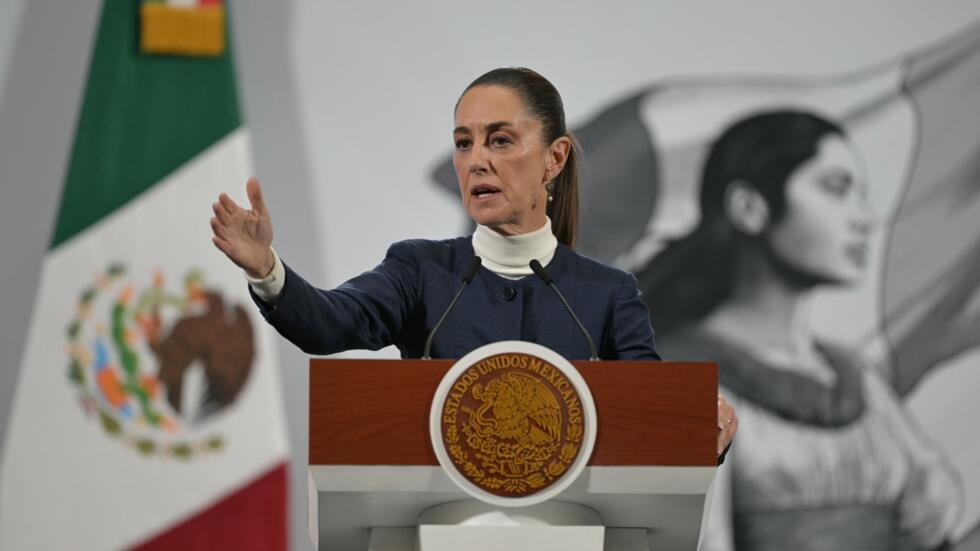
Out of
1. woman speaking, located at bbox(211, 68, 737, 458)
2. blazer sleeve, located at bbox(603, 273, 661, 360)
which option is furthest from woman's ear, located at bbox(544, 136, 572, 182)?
blazer sleeve, located at bbox(603, 273, 661, 360)

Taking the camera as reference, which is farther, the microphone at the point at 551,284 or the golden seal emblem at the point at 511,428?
the microphone at the point at 551,284

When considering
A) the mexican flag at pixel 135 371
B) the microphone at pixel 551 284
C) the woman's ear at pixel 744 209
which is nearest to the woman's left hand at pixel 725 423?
the microphone at pixel 551 284

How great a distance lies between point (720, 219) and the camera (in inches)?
169

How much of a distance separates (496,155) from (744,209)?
2.21 metres

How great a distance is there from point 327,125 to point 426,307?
1835 mm

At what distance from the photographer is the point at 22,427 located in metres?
3.77

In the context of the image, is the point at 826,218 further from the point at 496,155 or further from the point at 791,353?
the point at 496,155

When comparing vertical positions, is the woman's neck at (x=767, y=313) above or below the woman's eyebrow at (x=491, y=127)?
below

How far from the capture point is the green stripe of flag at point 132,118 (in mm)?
3898

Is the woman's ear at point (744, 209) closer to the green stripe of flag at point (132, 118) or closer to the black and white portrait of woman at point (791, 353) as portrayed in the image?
the black and white portrait of woman at point (791, 353)

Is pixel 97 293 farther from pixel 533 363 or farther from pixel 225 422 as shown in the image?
pixel 533 363

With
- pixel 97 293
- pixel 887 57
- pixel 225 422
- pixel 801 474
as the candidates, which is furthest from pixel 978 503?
pixel 97 293

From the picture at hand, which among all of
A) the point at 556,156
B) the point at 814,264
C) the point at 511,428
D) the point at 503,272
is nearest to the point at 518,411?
the point at 511,428

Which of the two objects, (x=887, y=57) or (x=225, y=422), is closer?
(x=225, y=422)
